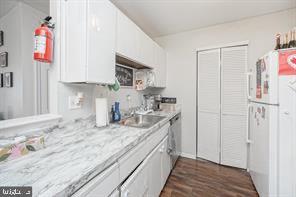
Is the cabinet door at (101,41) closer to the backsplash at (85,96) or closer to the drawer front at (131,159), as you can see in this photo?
the backsplash at (85,96)

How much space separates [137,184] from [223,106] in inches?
77.8

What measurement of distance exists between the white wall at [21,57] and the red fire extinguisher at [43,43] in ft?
3.62

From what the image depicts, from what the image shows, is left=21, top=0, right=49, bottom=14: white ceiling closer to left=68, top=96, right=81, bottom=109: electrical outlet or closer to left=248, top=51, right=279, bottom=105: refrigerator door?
left=68, top=96, right=81, bottom=109: electrical outlet

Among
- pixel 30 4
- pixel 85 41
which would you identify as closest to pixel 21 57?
pixel 30 4

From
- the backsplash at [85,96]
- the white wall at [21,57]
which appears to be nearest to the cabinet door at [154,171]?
the backsplash at [85,96]

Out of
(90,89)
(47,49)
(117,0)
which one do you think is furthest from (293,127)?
(117,0)

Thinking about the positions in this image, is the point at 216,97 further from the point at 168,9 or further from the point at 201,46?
the point at 168,9

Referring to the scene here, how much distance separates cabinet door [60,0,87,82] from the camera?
1088 mm

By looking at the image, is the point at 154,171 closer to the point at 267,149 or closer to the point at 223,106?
the point at 267,149

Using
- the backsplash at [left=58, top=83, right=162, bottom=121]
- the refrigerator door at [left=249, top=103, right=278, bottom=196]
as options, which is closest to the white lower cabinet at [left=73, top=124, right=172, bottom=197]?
the backsplash at [left=58, top=83, right=162, bottom=121]

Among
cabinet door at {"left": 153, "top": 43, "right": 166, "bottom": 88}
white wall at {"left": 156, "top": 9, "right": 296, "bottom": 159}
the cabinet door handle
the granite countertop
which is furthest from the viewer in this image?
cabinet door at {"left": 153, "top": 43, "right": 166, "bottom": 88}

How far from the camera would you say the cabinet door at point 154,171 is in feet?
4.40

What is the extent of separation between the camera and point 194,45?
2648mm

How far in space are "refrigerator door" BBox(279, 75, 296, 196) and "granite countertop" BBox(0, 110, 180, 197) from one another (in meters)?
1.30
